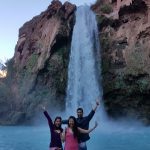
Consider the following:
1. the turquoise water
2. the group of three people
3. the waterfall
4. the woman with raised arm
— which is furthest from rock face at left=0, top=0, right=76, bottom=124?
the woman with raised arm

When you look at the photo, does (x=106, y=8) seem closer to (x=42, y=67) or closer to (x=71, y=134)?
(x=42, y=67)

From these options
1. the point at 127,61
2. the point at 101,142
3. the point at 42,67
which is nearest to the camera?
the point at 101,142

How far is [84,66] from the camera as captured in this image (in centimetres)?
3297

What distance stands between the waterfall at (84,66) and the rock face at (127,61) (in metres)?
0.81

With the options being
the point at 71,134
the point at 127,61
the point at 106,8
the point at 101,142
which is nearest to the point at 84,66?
the point at 127,61

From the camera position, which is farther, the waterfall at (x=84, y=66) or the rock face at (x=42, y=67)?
the rock face at (x=42, y=67)

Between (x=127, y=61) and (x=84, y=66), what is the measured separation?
166 inches

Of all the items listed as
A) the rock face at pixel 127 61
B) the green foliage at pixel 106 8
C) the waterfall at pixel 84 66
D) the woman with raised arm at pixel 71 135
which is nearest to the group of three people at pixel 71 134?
the woman with raised arm at pixel 71 135

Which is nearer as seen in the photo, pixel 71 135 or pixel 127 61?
pixel 71 135

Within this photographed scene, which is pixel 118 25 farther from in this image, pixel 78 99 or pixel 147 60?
pixel 78 99

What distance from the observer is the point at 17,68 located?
135 feet

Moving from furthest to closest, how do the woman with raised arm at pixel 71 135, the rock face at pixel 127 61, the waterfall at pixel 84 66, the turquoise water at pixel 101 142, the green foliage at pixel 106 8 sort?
the green foliage at pixel 106 8, the waterfall at pixel 84 66, the rock face at pixel 127 61, the turquoise water at pixel 101 142, the woman with raised arm at pixel 71 135

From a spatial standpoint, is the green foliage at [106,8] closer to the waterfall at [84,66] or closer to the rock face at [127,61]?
the rock face at [127,61]

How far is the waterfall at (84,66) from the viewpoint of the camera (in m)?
32.0
